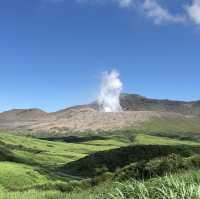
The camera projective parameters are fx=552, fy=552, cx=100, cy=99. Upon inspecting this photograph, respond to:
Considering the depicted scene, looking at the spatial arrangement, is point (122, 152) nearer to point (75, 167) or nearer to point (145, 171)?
point (75, 167)

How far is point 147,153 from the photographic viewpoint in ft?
338

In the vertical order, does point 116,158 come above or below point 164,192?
above

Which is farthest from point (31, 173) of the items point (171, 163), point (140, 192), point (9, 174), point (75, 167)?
point (140, 192)

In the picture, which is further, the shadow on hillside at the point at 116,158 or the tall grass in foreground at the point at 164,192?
the shadow on hillside at the point at 116,158

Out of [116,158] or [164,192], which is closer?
[164,192]

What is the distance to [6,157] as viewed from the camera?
10656cm

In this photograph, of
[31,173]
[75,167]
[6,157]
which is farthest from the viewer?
[6,157]

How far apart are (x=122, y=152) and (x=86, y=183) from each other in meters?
74.2

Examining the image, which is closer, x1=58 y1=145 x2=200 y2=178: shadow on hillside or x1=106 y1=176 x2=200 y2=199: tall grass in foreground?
x1=106 y1=176 x2=200 y2=199: tall grass in foreground

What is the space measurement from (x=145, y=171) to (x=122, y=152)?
243 feet

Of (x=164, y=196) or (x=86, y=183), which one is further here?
(x=86, y=183)

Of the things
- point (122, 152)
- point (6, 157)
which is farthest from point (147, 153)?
point (6, 157)

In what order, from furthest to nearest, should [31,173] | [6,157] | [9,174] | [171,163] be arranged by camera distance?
1. [6,157]
2. [31,173]
3. [9,174]
4. [171,163]

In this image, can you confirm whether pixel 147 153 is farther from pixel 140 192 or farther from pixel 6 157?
pixel 140 192
